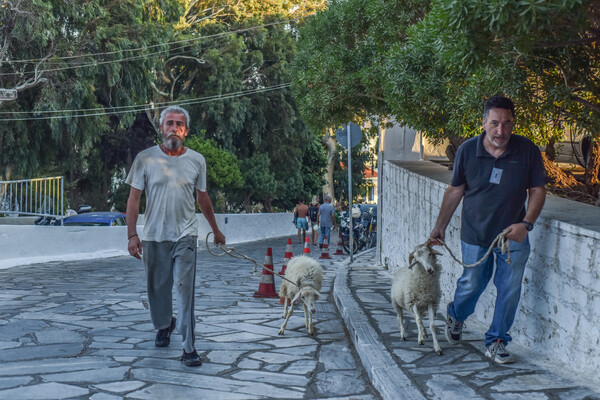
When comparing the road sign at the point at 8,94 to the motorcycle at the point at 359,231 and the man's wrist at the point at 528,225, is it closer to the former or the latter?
the motorcycle at the point at 359,231

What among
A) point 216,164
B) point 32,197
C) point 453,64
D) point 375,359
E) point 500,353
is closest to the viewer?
point 453,64

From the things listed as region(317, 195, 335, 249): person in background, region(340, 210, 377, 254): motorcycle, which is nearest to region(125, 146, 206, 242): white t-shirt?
region(340, 210, 377, 254): motorcycle

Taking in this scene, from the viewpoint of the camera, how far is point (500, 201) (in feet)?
18.8

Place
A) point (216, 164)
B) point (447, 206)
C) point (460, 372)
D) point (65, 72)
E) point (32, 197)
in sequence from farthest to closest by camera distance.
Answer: point (216, 164), point (65, 72), point (32, 197), point (447, 206), point (460, 372)

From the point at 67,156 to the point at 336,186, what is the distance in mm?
32733

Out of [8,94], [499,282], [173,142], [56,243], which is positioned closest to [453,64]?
[499,282]

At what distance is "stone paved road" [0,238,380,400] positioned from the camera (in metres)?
5.45

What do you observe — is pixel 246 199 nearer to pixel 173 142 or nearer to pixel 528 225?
pixel 173 142

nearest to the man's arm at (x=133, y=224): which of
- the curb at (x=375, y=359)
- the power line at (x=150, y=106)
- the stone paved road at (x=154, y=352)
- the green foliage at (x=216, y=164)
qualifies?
the stone paved road at (x=154, y=352)

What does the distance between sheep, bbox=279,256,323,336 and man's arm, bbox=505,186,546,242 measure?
2833 mm

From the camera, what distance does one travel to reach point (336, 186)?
58594mm

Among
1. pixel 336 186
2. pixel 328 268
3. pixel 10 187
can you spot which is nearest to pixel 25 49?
pixel 10 187

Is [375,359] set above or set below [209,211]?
below

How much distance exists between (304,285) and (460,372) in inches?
109
